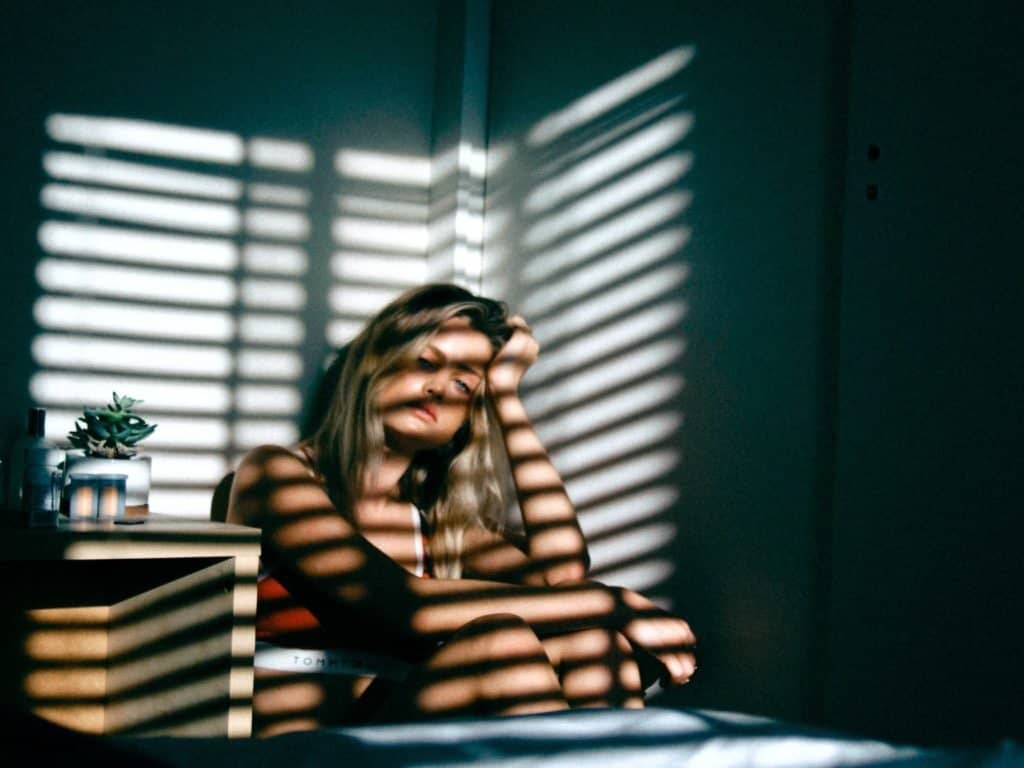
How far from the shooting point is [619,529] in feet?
6.09

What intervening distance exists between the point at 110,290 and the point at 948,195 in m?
1.45

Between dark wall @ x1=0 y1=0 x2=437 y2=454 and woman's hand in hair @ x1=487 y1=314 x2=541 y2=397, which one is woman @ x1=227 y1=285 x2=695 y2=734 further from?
dark wall @ x1=0 y1=0 x2=437 y2=454

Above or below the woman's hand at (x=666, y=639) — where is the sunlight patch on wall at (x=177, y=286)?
above

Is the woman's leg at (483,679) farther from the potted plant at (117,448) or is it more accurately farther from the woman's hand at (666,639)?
the potted plant at (117,448)

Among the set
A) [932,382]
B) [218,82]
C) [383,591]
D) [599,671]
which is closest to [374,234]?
[218,82]

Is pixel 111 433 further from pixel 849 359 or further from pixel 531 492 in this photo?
pixel 849 359

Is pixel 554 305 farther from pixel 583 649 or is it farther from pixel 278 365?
pixel 583 649

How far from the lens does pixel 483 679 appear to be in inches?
54.6

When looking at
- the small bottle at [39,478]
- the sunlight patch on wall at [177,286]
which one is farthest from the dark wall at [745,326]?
the small bottle at [39,478]

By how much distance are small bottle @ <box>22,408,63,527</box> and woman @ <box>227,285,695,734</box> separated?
0.93 feet

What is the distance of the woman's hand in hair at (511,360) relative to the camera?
2010 millimetres

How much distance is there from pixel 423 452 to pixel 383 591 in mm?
531

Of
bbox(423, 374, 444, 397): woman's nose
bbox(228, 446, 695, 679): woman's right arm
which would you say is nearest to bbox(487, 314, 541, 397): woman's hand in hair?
bbox(423, 374, 444, 397): woman's nose

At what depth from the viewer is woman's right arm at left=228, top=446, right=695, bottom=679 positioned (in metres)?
1.59
